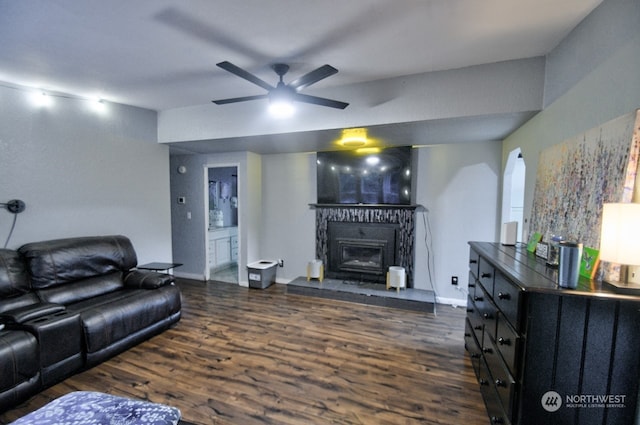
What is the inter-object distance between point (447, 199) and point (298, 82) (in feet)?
8.87

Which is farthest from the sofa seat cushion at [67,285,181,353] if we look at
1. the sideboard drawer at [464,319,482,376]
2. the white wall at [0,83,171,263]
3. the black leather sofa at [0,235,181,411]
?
the sideboard drawer at [464,319,482,376]

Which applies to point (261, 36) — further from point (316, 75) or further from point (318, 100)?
point (318, 100)

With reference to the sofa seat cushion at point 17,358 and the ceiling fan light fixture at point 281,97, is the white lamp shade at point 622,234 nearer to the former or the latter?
the ceiling fan light fixture at point 281,97

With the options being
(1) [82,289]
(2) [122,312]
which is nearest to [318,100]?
(2) [122,312]

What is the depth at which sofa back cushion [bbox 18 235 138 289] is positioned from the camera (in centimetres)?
256

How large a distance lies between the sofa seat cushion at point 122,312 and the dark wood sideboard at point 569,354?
Answer: 305 centimetres

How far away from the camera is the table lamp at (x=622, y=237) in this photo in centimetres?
117

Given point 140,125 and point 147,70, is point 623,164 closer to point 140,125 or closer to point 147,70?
point 147,70

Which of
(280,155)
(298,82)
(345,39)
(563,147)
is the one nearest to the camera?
(563,147)

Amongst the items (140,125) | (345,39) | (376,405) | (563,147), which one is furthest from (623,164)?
(140,125)

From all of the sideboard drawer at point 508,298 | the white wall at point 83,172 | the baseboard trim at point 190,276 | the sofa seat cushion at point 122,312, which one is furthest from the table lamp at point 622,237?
Result: the baseboard trim at point 190,276

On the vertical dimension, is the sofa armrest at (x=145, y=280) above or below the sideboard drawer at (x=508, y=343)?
below

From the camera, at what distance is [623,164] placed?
134cm

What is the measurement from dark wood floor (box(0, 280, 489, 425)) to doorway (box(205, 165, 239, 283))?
5.93ft
